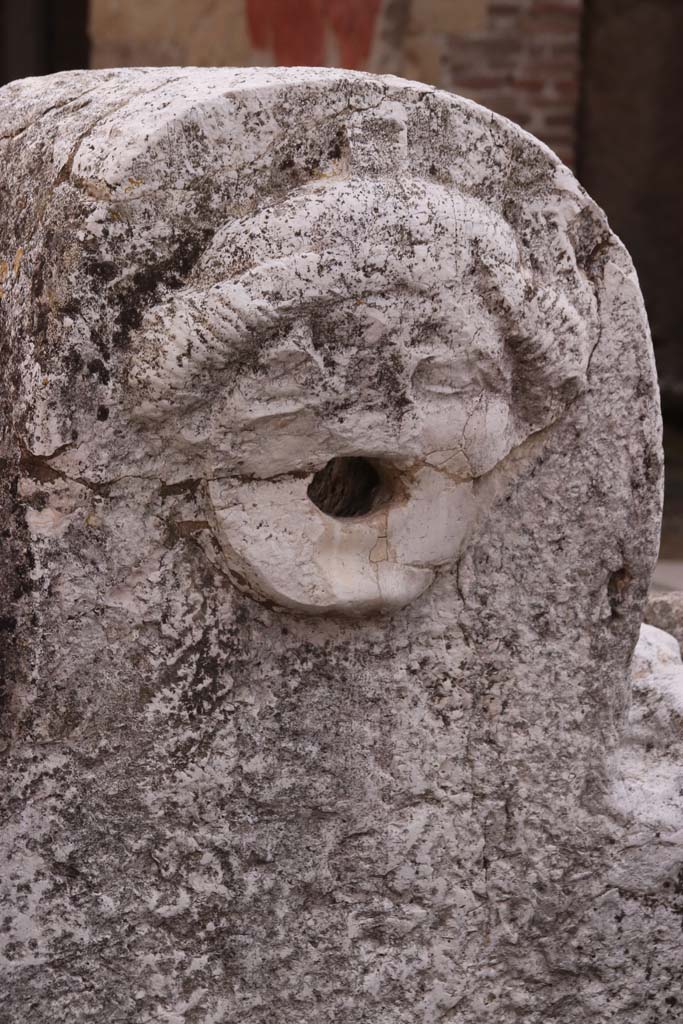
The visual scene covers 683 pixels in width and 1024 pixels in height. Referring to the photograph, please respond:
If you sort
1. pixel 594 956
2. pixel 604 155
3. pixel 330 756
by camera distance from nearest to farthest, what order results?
pixel 330 756
pixel 594 956
pixel 604 155

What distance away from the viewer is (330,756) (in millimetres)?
1771

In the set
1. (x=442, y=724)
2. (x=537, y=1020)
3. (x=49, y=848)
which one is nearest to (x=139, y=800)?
(x=49, y=848)

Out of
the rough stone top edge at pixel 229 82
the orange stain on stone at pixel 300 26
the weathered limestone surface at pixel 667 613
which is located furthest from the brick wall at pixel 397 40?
the rough stone top edge at pixel 229 82

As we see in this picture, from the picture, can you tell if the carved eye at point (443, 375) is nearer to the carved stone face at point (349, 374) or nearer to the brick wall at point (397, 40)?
the carved stone face at point (349, 374)

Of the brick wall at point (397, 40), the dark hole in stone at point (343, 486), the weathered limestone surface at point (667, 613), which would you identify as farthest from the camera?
the brick wall at point (397, 40)

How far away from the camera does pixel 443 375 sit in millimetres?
1642

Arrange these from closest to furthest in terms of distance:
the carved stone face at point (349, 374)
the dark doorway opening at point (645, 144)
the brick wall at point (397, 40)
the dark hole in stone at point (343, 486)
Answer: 1. the carved stone face at point (349, 374)
2. the dark hole in stone at point (343, 486)
3. the brick wall at point (397, 40)
4. the dark doorway opening at point (645, 144)

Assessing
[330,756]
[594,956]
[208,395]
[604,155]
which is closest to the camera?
[208,395]

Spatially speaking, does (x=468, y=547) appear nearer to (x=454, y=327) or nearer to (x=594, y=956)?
(x=454, y=327)

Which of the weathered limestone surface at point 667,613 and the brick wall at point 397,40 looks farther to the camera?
the brick wall at point 397,40

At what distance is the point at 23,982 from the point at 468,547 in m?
0.73

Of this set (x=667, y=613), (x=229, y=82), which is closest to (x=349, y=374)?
(x=229, y=82)

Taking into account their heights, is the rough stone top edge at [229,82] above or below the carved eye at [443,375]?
above

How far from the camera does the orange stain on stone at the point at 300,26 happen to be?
19.6 ft
